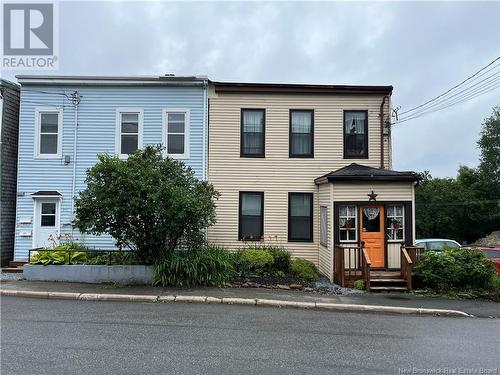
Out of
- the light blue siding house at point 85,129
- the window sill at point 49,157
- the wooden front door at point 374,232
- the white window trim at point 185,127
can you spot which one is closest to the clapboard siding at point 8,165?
the light blue siding house at point 85,129

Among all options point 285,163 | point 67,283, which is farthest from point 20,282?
point 285,163

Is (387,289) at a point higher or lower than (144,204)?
lower

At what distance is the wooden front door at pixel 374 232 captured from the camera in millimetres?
13750

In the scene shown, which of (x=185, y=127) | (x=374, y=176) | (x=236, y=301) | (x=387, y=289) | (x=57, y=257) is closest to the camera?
(x=236, y=301)

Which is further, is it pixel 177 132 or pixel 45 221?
pixel 177 132

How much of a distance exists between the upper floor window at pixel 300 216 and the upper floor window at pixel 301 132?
1.65 m

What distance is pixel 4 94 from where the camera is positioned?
51.4ft

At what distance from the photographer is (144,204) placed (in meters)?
11.6

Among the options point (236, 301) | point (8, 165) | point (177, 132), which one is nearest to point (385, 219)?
point (236, 301)

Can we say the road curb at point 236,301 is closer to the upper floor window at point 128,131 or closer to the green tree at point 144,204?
the green tree at point 144,204

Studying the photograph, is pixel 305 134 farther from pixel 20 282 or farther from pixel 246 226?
pixel 20 282

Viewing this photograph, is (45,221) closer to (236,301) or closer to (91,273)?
(91,273)

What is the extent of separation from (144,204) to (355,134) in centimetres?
834

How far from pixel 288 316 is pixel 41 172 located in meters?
11.1
